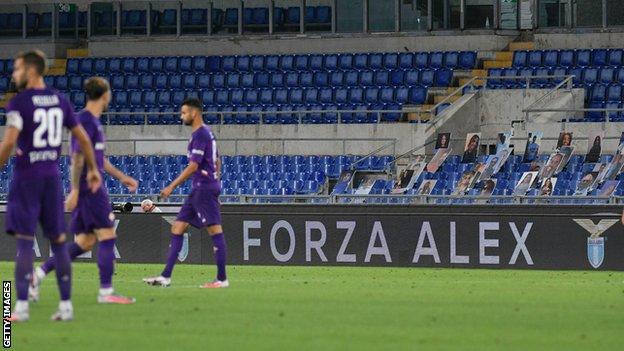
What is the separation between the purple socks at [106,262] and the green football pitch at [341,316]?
319mm

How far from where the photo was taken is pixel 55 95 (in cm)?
1280

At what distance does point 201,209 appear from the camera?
1798 cm

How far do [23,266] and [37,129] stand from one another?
1139 millimetres

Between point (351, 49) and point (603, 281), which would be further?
point (351, 49)

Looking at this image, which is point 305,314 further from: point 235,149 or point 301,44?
point 301,44

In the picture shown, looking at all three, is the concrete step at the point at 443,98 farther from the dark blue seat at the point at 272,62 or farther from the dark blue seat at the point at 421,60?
the dark blue seat at the point at 272,62

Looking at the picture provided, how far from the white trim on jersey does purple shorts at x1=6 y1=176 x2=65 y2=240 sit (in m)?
0.46

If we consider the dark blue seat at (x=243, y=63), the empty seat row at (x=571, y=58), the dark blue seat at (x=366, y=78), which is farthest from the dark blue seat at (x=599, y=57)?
the dark blue seat at (x=243, y=63)

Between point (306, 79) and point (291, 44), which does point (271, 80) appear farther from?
point (291, 44)

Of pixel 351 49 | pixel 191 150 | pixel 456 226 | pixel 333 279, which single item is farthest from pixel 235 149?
pixel 191 150

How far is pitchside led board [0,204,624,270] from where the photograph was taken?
23.8 m

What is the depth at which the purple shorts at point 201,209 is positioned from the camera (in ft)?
59.0

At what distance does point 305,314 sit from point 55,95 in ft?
10.2

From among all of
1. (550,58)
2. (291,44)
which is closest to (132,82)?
(291,44)
